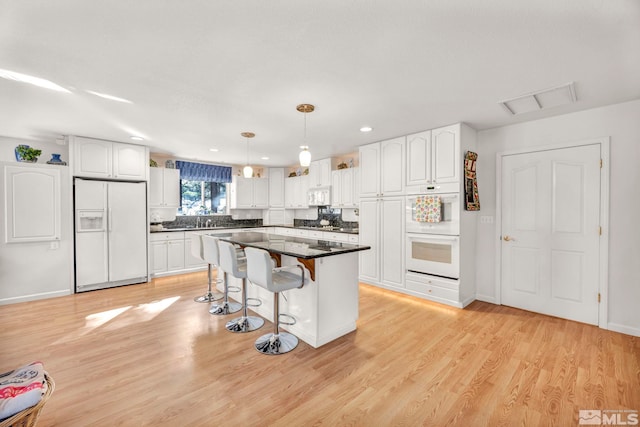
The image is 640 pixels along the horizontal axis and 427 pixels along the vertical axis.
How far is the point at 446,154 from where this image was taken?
12.4 ft

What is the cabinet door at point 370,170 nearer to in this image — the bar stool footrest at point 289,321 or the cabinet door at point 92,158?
the bar stool footrest at point 289,321

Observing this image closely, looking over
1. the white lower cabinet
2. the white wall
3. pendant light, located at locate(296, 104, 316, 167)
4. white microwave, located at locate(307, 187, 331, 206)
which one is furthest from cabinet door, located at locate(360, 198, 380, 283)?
the white lower cabinet

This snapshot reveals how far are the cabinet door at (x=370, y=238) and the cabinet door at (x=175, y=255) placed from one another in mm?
3629

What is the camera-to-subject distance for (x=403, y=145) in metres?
4.27

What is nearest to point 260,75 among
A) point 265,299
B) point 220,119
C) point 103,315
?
point 220,119

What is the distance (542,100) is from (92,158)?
245 inches

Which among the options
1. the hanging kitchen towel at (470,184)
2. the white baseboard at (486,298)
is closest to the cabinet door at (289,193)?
the hanging kitchen towel at (470,184)

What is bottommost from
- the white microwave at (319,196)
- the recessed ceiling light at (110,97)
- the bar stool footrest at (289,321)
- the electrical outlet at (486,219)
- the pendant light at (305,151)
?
the bar stool footrest at (289,321)

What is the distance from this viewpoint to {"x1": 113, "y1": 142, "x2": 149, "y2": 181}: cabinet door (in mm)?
4672

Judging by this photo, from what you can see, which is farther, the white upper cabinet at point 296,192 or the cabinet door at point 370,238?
the white upper cabinet at point 296,192

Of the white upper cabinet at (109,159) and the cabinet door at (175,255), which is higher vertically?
the white upper cabinet at (109,159)

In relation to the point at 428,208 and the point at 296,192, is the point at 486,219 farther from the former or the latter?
the point at 296,192

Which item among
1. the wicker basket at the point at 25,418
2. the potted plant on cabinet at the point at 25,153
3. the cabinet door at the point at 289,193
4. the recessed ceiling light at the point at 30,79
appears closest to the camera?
the wicker basket at the point at 25,418

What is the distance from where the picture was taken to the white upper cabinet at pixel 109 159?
4344 mm
